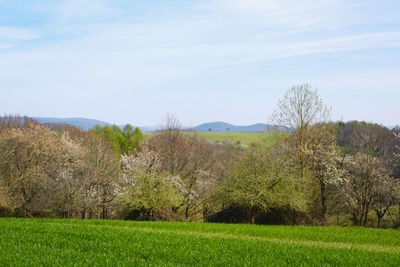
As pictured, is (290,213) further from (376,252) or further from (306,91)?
(376,252)

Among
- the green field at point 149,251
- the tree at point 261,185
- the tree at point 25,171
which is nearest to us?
the green field at point 149,251

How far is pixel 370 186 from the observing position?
28344mm

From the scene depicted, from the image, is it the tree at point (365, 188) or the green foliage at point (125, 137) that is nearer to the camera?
the tree at point (365, 188)

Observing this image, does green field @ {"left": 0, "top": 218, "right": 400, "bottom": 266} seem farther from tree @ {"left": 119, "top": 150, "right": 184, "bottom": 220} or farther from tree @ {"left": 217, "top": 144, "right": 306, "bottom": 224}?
tree @ {"left": 119, "top": 150, "right": 184, "bottom": 220}

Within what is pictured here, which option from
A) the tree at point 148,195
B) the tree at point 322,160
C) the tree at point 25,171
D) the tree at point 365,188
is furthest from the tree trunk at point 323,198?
the tree at point 25,171

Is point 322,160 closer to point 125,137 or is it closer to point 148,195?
point 148,195

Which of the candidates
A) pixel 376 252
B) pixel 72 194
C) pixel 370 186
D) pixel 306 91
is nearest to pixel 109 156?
pixel 72 194

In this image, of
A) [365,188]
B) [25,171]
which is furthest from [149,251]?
[365,188]

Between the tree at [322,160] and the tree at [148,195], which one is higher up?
the tree at [322,160]

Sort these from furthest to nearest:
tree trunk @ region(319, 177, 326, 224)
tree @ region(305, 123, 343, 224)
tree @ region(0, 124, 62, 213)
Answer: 1. tree @ region(305, 123, 343, 224)
2. tree @ region(0, 124, 62, 213)
3. tree trunk @ region(319, 177, 326, 224)

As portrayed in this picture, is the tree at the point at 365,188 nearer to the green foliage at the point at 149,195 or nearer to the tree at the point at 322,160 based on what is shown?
the tree at the point at 322,160

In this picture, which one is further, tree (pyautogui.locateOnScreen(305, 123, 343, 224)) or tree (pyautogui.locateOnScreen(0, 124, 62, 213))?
tree (pyautogui.locateOnScreen(305, 123, 343, 224))

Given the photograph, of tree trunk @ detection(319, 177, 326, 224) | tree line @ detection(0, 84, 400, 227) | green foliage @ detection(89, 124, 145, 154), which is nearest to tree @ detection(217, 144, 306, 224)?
tree line @ detection(0, 84, 400, 227)

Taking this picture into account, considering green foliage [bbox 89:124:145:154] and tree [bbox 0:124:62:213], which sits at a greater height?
green foliage [bbox 89:124:145:154]
